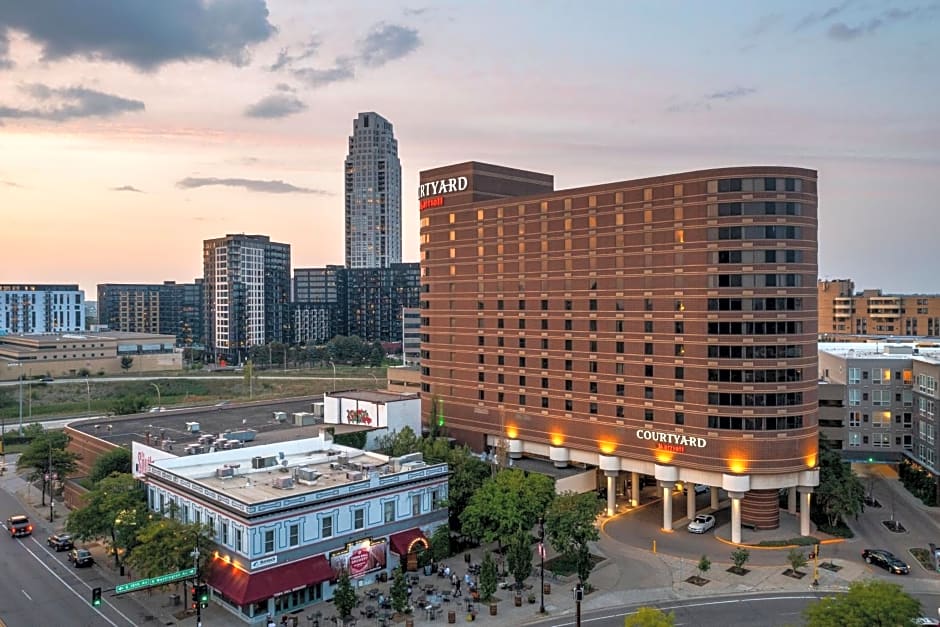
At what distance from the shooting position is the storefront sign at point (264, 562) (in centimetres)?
5603

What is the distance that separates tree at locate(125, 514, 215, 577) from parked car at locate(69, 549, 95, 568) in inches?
521

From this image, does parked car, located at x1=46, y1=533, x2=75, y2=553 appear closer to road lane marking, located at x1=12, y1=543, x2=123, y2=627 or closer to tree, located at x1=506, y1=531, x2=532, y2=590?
road lane marking, located at x1=12, y1=543, x2=123, y2=627

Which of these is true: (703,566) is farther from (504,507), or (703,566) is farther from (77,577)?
(77,577)

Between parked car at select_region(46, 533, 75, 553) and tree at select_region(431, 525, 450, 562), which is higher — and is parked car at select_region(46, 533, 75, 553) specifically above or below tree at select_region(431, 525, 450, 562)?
below

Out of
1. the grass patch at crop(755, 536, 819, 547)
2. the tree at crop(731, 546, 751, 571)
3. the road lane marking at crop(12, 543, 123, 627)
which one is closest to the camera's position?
the road lane marking at crop(12, 543, 123, 627)

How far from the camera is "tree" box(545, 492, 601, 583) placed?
64.0m

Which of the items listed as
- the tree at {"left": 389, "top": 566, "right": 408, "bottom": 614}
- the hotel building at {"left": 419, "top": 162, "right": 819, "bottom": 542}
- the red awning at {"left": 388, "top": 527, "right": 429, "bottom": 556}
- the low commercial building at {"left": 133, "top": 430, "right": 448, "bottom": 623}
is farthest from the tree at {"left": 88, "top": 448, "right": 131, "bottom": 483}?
the tree at {"left": 389, "top": 566, "right": 408, "bottom": 614}

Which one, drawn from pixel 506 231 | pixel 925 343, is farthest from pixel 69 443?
pixel 925 343

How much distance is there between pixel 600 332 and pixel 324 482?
3796 cm

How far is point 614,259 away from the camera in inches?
3349

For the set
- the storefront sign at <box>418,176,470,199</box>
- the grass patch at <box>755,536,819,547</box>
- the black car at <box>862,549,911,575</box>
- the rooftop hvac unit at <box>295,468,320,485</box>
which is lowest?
the grass patch at <box>755,536,819,547</box>

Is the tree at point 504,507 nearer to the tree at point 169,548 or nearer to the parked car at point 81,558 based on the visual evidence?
the tree at point 169,548

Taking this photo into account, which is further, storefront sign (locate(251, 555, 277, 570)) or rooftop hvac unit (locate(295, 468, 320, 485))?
rooftop hvac unit (locate(295, 468, 320, 485))

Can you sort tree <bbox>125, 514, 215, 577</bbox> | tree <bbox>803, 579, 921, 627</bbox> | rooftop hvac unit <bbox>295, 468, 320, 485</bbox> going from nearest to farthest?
1. tree <bbox>803, 579, 921, 627</bbox>
2. tree <bbox>125, 514, 215, 577</bbox>
3. rooftop hvac unit <bbox>295, 468, 320, 485</bbox>
